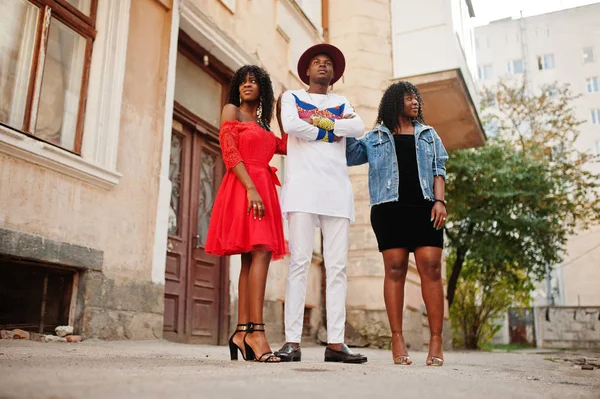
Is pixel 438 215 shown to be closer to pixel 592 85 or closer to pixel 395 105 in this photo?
pixel 395 105

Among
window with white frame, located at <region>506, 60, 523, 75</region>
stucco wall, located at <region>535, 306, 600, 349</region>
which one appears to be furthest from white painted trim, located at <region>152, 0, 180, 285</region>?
window with white frame, located at <region>506, 60, 523, 75</region>

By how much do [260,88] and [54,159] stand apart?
1744mm

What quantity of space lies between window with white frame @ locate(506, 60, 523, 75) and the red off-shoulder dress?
3826cm

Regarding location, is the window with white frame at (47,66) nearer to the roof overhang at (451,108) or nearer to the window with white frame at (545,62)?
the roof overhang at (451,108)

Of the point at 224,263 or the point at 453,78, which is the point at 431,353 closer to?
the point at 224,263

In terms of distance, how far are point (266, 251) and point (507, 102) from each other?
17.8m

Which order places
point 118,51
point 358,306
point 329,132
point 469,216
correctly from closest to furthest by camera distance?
1. point 329,132
2. point 118,51
3. point 358,306
4. point 469,216

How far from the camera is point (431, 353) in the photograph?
3646mm

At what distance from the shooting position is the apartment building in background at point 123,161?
4281mm

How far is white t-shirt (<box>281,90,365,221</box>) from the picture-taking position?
11.9 feet

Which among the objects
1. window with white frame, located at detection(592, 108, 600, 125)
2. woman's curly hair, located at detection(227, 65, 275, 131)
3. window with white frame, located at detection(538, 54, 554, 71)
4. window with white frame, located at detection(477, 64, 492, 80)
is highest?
window with white frame, located at detection(477, 64, 492, 80)

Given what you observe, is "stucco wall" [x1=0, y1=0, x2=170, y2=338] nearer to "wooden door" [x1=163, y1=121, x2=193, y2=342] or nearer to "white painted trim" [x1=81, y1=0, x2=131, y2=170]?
"white painted trim" [x1=81, y1=0, x2=131, y2=170]

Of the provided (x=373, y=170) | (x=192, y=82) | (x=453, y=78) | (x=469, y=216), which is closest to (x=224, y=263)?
(x=192, y=82)

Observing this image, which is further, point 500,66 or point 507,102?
point 500,66
